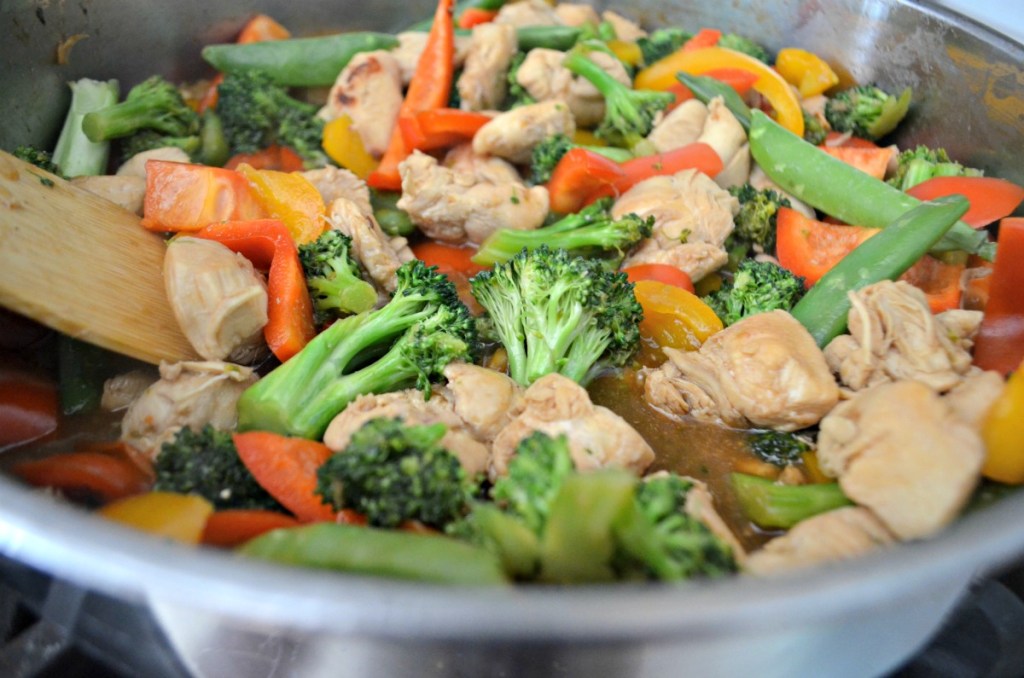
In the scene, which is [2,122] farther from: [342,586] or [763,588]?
[763,588]

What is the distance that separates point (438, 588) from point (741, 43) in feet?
10.7

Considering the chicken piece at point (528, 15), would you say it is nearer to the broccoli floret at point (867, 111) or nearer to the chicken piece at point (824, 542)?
the broccoli floret at point (867, 111)

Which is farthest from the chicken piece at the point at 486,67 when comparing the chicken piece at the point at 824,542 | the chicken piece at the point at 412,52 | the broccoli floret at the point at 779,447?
the chicken piece at the point at 824,542

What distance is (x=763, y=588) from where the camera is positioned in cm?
121

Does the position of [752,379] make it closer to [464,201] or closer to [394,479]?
[394,479]

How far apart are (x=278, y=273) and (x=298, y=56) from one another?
1670mm

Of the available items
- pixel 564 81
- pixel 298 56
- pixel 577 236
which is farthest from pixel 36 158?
pixel 564 81

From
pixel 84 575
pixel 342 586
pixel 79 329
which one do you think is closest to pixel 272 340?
pixel 79 329

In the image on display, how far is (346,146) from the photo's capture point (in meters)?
3.46

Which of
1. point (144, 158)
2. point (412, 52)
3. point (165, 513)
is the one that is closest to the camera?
point (165, 513)

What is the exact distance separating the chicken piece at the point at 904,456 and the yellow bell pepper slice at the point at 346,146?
2.29 meters

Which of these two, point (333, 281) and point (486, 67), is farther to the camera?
point (486, 67)

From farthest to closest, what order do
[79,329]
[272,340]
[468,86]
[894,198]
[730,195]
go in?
[468,86], [730,195], [894,198], [272,340], [79,329]

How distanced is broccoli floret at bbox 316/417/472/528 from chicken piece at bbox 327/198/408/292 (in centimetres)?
99
